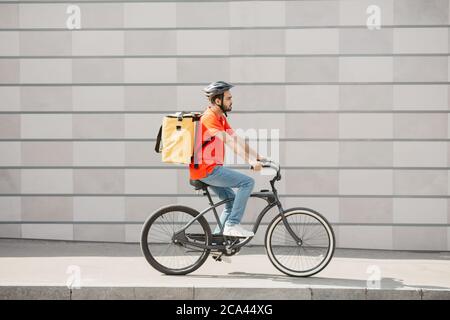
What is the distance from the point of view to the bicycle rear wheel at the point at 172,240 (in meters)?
6.62

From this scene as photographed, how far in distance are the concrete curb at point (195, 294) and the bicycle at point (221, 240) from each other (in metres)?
0.67

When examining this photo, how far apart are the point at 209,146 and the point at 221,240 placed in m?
0.99

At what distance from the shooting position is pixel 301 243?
6.58 m

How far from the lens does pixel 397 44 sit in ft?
28.7

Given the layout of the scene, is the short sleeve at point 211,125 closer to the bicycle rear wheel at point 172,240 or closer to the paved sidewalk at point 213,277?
the bicycle rear wheel at point 172,240

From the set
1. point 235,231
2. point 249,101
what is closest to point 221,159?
point 235,231

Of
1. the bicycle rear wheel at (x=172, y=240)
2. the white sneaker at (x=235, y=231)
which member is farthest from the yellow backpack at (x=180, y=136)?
the white sneaker at (x=235, y=231)

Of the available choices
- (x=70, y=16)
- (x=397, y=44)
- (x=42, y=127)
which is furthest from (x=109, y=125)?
(x=397, y=44)

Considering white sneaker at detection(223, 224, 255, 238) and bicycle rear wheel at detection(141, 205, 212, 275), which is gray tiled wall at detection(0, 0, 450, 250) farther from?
white sneaker at detection(223, 224, 255, 238)

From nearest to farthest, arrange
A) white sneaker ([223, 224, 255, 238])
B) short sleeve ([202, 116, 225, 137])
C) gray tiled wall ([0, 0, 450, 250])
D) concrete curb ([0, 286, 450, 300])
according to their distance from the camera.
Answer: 1. concrete curb ([0, 286, 450, 300])
2. short sleeve ([202, 116, 225, 137])
3. white sneaker ([223, 224, 255, 238])
4. gray tiled wall ([0, 0, 450, 250])

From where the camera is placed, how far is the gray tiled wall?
8773 mm

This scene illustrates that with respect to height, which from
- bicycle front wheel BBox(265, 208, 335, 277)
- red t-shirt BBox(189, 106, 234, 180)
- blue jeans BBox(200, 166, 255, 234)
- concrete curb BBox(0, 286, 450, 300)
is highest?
red t-shirt BBox(189, 106, 234, 180)

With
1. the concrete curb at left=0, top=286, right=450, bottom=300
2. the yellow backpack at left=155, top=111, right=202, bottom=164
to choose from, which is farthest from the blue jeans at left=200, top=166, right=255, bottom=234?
the concrete curb at left=0, top=286, right=450, bottom=300

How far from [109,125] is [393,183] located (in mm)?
3899
